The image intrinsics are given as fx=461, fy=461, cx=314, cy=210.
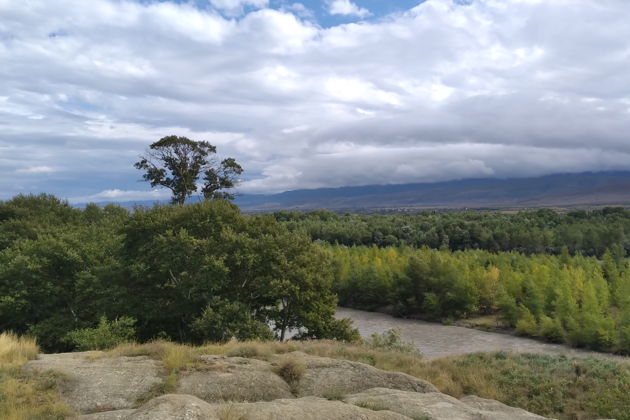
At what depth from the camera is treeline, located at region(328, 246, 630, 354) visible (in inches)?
2250

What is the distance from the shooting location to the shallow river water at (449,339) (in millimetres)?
54594

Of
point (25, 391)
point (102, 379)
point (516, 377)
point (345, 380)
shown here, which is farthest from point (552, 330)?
point (25, 391)

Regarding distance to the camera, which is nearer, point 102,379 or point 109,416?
point 109,416

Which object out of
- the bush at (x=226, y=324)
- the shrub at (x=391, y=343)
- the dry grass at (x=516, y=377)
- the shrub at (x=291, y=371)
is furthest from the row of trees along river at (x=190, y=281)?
the shrub at (x=291, y=371)

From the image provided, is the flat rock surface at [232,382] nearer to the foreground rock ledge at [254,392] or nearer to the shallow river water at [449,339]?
the foreground rock ledge at [254,392]

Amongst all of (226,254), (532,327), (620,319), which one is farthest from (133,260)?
(620,319)

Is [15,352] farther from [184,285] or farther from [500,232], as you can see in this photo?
[500,232]

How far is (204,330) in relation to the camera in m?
33.0

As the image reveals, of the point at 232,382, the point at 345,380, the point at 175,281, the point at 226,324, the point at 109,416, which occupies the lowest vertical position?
the point at 226,324

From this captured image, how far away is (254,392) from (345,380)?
374 centimetres

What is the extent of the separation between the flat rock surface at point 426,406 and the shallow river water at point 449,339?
1334 inches

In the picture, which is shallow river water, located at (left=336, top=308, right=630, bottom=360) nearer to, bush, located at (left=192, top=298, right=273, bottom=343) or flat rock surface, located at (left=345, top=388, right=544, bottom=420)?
bush, located at (left=192, top=298, right=273, bottom=343)

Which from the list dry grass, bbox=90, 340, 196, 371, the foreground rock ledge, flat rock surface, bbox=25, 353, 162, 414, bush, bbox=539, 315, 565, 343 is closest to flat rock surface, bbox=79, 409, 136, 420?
the foreground rock ledge

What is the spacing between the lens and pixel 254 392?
16.6 m
